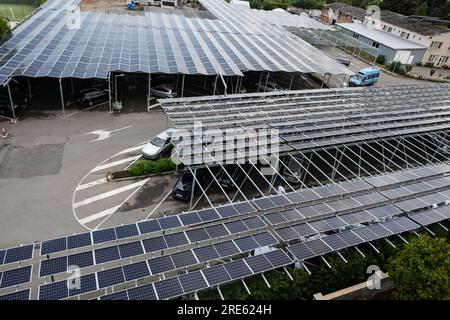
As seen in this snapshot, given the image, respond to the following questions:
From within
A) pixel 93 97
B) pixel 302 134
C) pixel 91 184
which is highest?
pixel 302 134

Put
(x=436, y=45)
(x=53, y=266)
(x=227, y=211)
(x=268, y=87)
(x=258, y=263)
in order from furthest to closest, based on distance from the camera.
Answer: (x=436, y=45) → (x=268, y=87) → (x=227, y=211) → (x=258, y=263) → (x=53, y=266)

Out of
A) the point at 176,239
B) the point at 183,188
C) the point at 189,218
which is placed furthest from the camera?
the point at 183,188

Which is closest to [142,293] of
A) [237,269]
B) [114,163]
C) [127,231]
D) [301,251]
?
[127,231]

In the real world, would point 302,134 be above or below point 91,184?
above

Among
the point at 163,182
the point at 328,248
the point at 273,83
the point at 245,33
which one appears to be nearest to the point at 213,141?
the point at 163,182

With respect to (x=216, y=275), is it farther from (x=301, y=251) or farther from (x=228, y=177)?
(x=228, y=177)

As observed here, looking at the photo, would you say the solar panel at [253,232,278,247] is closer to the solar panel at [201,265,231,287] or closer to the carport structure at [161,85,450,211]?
the solar panel at [201,265,231,287]

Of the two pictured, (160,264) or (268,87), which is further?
(268,87)
